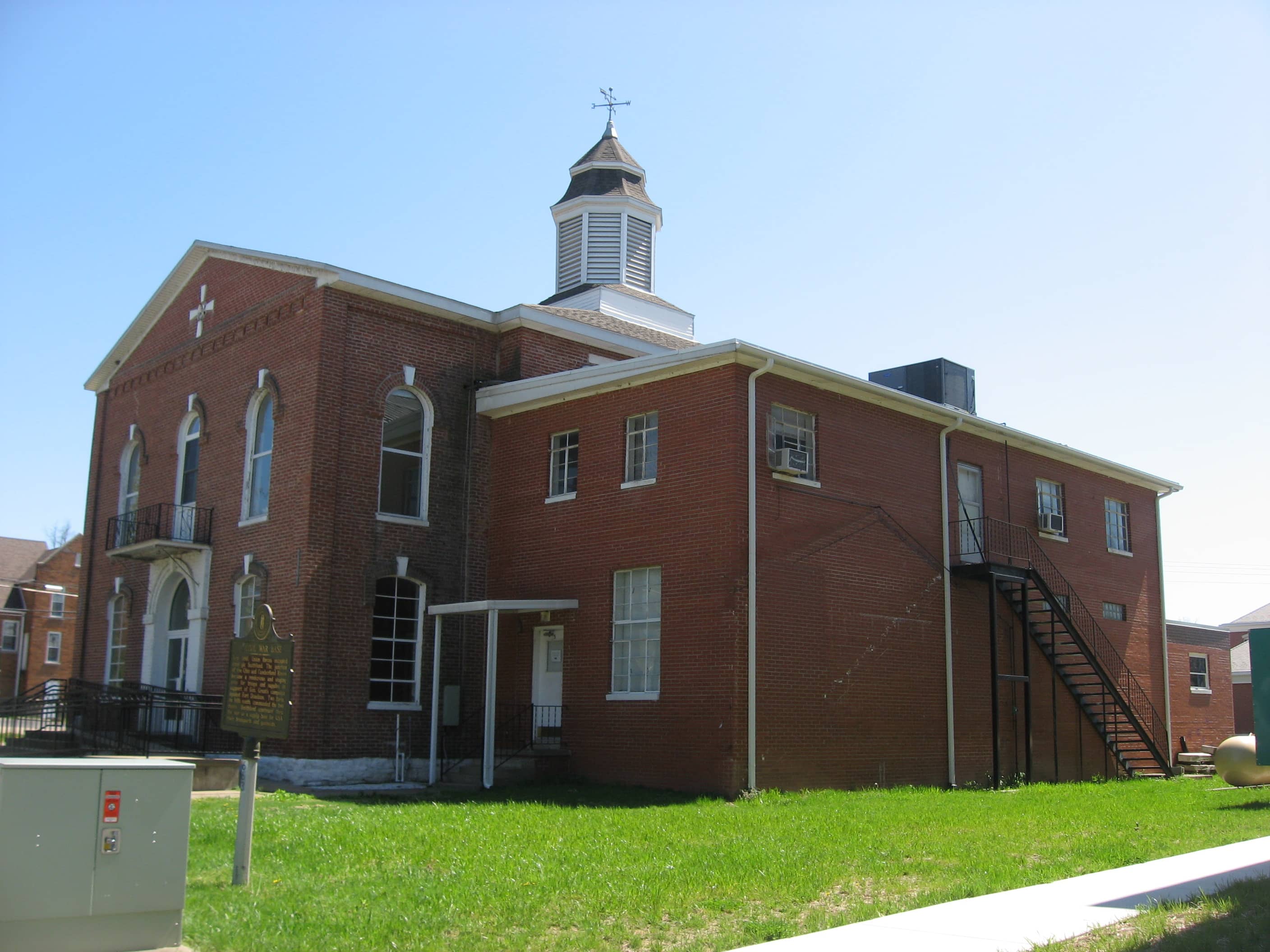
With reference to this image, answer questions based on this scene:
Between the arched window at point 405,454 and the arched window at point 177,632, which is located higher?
the arched window at point 405,454

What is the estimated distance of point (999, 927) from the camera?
8.48 m

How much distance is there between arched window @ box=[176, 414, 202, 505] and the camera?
2444 centimetres

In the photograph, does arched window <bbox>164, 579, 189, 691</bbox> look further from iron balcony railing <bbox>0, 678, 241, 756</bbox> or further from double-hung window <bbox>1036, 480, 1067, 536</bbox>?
double-hung window <bbox>1036, 480, 1067, 536</bbox>

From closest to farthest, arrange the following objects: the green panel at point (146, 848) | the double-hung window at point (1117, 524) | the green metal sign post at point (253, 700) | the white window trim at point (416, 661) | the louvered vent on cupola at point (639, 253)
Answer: the green panel at point (146, 848) → the green metal sign post at point (253, 700) → the white window trim at point (416, 661) → the double-hung window at point (1117, 524) → the louvered vent on cupola at point (639, 253)

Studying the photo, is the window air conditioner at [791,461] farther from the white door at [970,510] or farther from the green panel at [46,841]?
the green panel at [46,841]

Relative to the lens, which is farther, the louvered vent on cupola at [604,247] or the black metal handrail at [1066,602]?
the louvered vent on cupola at [604,247]

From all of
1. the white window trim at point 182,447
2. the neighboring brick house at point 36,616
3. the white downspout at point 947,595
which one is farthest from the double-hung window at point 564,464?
the neighboring brick house at point 36,616

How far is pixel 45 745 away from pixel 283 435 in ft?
26.2

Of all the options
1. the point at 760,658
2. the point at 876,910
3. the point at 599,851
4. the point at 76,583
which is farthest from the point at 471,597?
the point at 76,583

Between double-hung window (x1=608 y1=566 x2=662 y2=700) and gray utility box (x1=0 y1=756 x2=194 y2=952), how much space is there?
447 inches

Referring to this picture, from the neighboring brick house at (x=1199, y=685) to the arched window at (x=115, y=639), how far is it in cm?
2376

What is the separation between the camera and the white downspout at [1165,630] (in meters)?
27.6

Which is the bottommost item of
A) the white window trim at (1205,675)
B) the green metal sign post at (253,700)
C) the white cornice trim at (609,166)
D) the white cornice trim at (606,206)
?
the green metal sign post at (253,700)

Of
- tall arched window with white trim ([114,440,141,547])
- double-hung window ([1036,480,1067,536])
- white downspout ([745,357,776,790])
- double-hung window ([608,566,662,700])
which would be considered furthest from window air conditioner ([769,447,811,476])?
tall arched window with white trim ([114,440,141,547])
